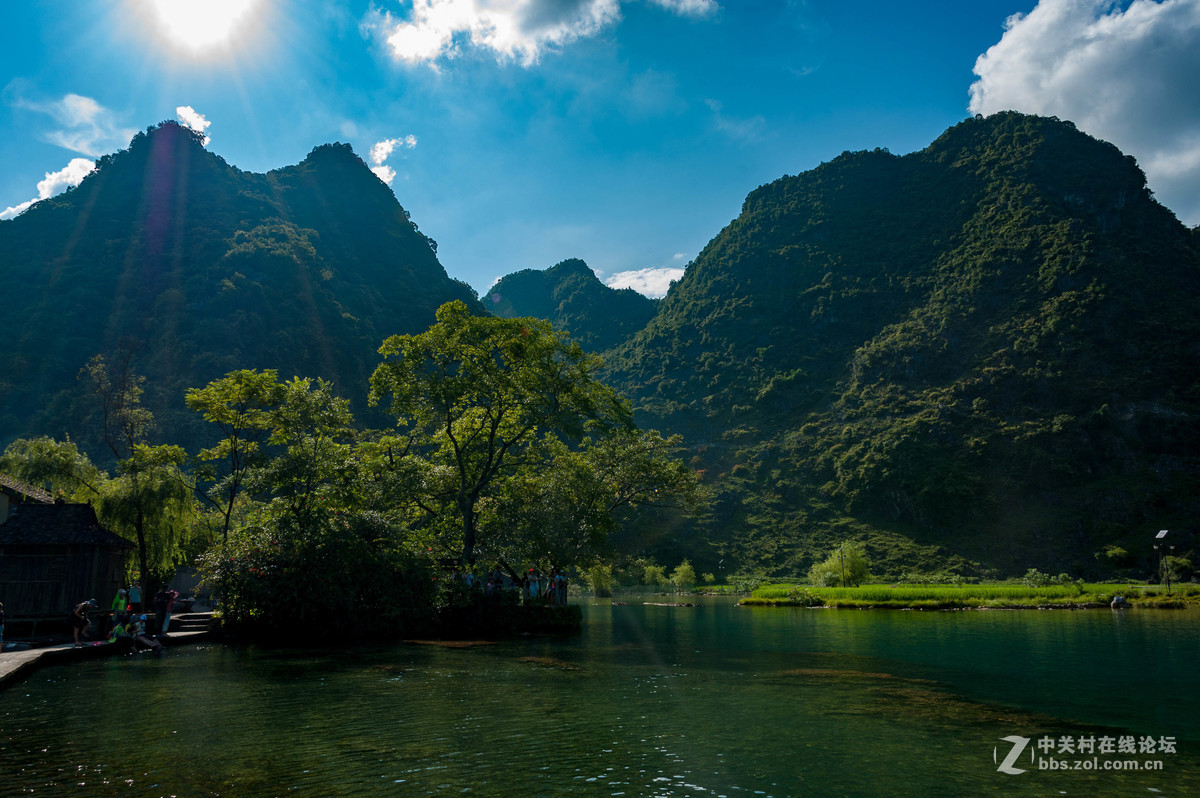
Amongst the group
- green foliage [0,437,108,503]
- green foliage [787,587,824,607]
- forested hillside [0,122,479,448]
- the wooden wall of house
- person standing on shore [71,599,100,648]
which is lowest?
green foliage [787,587,824,607]

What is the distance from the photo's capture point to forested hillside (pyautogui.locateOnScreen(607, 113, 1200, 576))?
4166 inches

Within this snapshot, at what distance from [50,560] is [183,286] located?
106 metres

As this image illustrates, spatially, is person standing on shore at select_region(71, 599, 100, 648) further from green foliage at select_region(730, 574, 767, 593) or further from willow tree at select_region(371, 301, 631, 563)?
green foliage at select_region(730, 574, 767, 593)

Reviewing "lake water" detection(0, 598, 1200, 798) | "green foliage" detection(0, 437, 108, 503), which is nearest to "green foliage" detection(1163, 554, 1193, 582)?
"lake water" detection(0, 598, 1200, 798)

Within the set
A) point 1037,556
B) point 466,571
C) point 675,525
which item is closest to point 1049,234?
point 1037,556

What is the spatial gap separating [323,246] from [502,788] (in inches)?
6726

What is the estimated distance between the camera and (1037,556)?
95.4m

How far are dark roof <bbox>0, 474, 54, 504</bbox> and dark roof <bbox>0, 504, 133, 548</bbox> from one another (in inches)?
105

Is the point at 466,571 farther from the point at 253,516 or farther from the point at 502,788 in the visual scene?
the point at 502,788

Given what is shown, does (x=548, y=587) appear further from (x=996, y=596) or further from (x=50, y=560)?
(x=996, y=596)

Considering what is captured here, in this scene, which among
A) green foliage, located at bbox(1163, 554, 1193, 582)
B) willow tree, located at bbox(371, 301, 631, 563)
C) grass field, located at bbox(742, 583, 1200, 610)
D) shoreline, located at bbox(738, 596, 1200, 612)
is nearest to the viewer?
willow tree, located at bbox(371, 301, 631, 563)

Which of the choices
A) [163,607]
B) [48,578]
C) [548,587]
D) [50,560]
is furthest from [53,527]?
[548,587]

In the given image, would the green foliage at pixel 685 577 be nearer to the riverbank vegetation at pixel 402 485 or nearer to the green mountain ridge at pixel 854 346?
the green mountain ridge at pixel 854 346

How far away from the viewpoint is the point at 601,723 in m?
12.1
